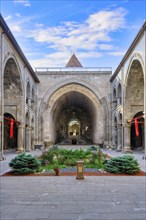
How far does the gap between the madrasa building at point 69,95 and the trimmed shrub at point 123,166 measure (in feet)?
21.8

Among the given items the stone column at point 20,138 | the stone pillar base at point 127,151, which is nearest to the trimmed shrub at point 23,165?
the stone column at point 20,138

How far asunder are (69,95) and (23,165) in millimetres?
25617

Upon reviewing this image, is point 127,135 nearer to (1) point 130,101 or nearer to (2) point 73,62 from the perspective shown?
(1) point 130,101

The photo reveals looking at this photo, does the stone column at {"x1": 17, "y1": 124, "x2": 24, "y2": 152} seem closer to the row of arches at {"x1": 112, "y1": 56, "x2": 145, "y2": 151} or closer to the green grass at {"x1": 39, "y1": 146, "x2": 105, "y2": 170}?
the row of arches at {"x1": 112, "y1": 56, "x2": 145, "y2": 151}

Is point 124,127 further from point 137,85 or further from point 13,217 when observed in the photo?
point 13,217

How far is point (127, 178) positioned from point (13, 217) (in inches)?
215

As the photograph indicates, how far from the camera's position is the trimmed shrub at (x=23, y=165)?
1077 cm

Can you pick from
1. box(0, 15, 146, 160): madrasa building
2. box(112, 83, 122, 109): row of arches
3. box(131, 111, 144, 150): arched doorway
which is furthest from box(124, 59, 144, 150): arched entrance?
box(131, 111, 144, 150): arched doorway

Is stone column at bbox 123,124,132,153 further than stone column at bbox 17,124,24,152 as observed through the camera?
Yes

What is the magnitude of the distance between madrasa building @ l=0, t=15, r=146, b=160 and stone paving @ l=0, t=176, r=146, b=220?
28.2ft

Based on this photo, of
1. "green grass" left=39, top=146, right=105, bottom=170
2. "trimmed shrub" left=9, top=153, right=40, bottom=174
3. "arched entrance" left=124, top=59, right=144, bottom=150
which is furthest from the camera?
"arched entrance" left=124, top=59, right=144, bottom=150

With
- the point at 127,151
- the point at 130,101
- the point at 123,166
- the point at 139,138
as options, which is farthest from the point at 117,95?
the point at 123,166

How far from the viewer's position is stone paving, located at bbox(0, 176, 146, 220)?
17.7 feet

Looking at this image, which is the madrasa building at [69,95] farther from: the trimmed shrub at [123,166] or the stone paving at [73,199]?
the stone paving at [73,199]
